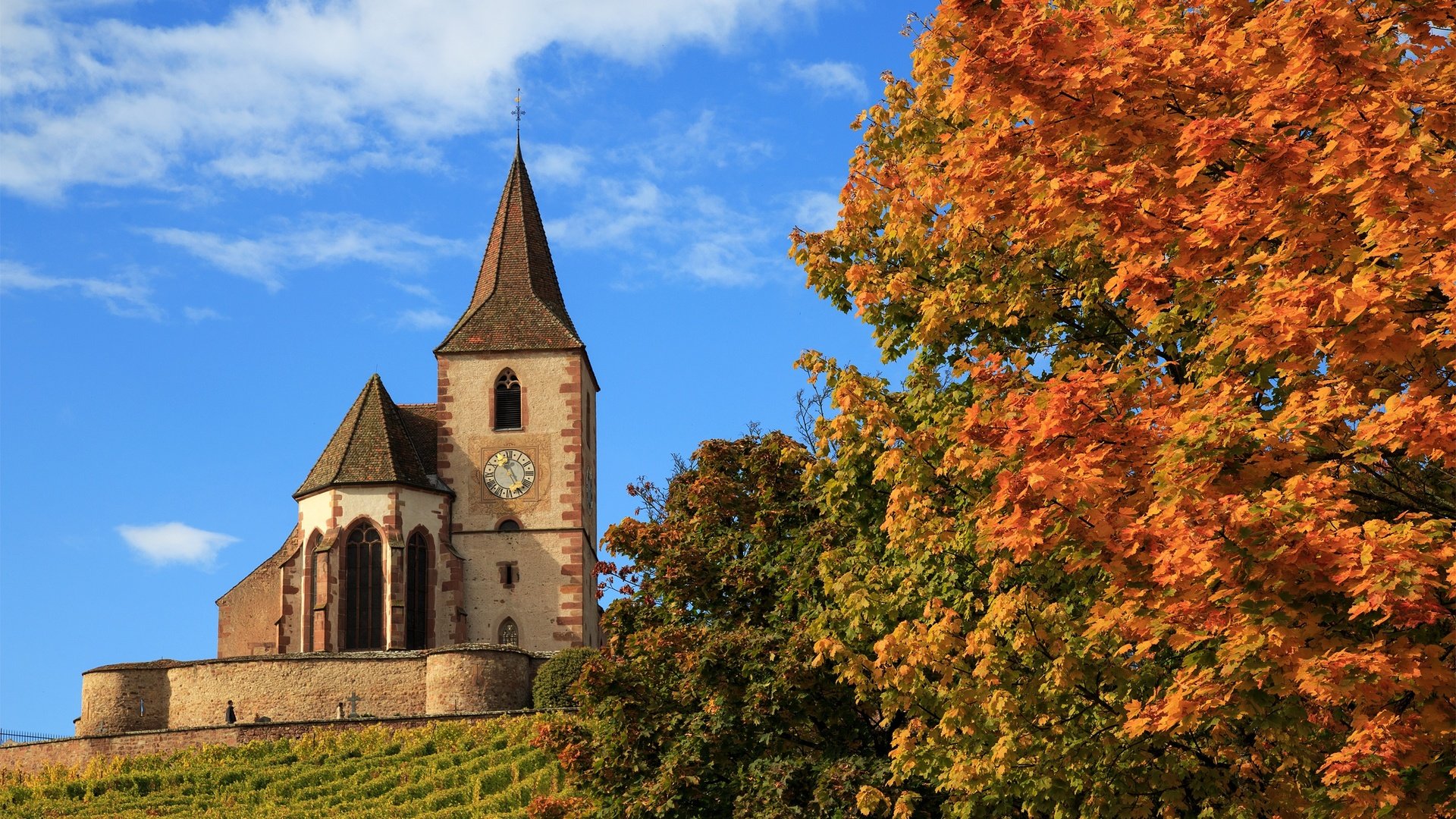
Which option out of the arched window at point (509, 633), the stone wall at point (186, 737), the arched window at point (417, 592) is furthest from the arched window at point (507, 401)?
the stone wall at point (186, 737)

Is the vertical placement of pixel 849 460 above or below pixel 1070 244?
below

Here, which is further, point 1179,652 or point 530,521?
point 530,521

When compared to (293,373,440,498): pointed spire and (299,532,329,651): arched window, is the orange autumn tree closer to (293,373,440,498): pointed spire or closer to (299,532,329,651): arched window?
(299,532,329,651): arched window

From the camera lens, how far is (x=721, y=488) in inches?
853

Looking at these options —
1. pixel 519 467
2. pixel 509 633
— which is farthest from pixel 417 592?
pixel 519 467

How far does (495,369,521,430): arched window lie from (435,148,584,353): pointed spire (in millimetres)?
1104

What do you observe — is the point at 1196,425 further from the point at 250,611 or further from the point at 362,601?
the point at 250,611

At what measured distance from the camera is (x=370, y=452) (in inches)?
2131

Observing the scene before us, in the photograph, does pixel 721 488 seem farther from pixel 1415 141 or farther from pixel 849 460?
pixel 1415 141

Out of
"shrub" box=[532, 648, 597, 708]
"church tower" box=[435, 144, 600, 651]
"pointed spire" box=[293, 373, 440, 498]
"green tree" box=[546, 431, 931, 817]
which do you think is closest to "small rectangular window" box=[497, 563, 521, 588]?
"church tower" box=[435, 144, 600, 651]

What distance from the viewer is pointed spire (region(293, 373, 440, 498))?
53469 millimetres

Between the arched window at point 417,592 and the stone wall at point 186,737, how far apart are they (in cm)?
1285

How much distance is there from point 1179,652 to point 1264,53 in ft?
14.3

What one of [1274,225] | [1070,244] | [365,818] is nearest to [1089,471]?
[1274,225]
